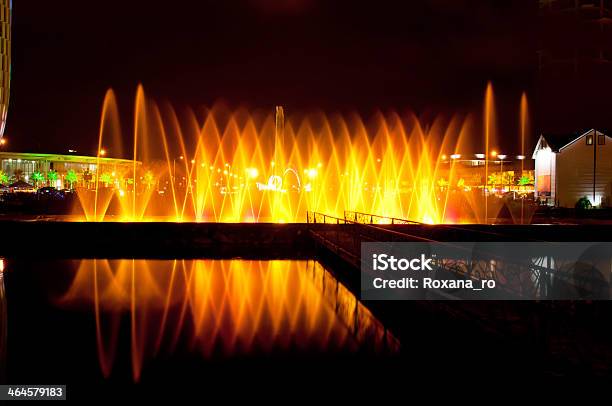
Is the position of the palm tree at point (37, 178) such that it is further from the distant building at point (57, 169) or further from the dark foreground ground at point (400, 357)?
the dark foreground ground at point (400, 357)

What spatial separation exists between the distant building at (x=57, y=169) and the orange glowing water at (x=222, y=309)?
224ft

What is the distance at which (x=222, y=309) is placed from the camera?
11.9 m

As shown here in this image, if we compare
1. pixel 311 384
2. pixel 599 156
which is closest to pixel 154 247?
pixel 311 384

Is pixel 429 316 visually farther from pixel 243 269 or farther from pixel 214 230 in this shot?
pixel 214 230

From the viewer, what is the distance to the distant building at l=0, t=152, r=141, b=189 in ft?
284

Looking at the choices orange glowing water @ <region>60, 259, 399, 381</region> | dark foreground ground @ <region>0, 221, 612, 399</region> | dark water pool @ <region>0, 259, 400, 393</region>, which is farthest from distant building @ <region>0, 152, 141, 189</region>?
dark foreground ground @ <region>0, 221, 612, 399</region>

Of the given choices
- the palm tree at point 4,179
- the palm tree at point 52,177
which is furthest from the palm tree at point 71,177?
the palm tree at point 4,179

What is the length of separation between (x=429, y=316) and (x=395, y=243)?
3.83 metres

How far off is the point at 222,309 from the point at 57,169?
94798mm

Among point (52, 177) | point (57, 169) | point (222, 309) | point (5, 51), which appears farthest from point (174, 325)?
point (57, 169)

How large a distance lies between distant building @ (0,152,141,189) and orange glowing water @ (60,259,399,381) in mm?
68244

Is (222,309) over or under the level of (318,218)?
under

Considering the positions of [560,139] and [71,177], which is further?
A: [71,177]

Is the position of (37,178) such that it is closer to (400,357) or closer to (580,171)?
(580,171)
